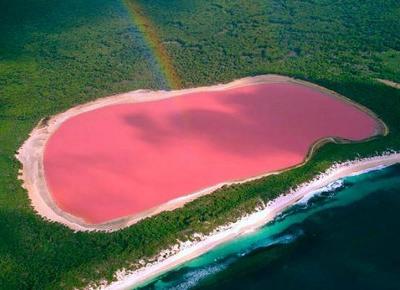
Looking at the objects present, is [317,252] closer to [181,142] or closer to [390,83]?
[181,142]

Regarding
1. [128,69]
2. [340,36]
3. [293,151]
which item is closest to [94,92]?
[128,69]

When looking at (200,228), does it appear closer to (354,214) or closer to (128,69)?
(354,214)

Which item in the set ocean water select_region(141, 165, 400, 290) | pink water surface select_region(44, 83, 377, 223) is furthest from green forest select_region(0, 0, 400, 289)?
pink water surface select_region(44, 83, 377, 223)

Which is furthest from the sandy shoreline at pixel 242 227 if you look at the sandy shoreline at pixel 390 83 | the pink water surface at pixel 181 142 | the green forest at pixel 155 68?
the sandy shoreline at pixel 390 83

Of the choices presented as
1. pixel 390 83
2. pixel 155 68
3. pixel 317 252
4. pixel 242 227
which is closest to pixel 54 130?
pixel 155 68

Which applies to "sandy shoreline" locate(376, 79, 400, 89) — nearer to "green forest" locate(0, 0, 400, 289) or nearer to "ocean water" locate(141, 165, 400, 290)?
"green forest" locate(0, 0, 400, 289)
